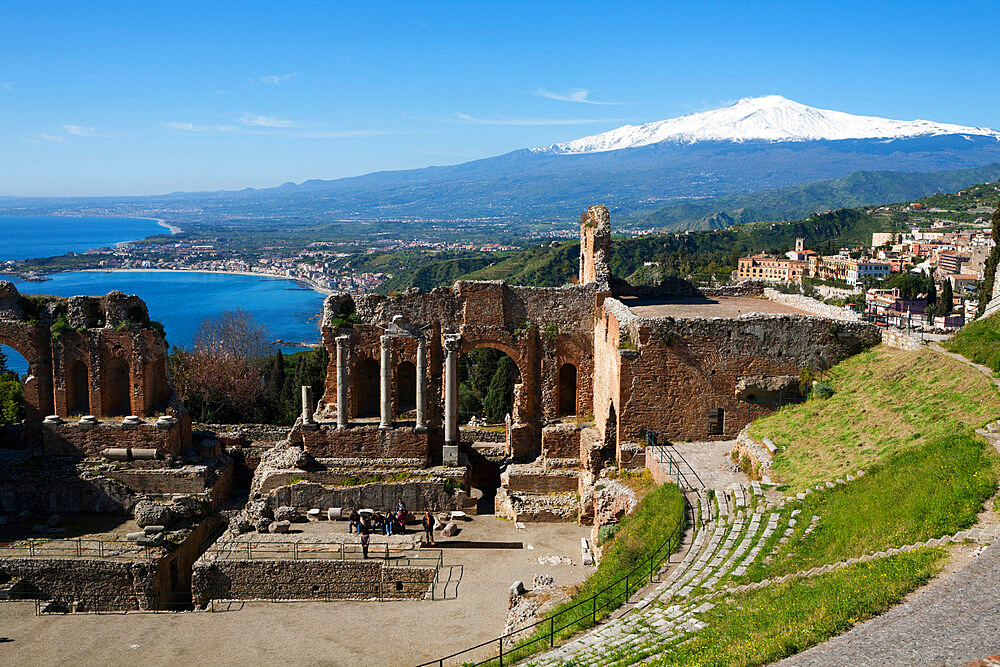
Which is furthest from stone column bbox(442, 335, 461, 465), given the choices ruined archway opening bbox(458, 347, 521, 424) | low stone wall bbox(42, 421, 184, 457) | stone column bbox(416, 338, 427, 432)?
ruined archway opening bbox(458, 347, 521, 424)

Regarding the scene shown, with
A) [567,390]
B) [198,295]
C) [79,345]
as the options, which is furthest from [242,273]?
[567,390]

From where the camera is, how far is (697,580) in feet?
42.9

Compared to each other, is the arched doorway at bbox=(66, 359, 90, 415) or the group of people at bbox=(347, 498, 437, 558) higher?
the arched doorway at bbox=(66, 359, 90, 415)

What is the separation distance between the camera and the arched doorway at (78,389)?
27.2 m

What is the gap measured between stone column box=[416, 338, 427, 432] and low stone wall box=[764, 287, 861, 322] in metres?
11.8

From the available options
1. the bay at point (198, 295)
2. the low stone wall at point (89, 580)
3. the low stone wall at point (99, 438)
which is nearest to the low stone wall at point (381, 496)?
the low stone wall at point (99, 438)

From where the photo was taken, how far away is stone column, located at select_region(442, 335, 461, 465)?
2500cm

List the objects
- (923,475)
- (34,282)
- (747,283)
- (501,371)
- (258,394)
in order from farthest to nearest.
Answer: (34,282)
(501,371)
(258,394)
(747,283)
(923,475)

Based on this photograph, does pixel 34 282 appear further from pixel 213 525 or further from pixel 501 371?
pixel 213 525

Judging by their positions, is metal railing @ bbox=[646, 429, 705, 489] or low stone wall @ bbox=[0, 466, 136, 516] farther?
low stone wall @ bbox=[0, 466, 136, 516]

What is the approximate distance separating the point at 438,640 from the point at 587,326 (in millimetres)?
12572

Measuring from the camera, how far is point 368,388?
2784 cm

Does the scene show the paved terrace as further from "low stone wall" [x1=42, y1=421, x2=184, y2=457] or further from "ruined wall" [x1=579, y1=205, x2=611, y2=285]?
"low stone wall" [x1=42, y1=421, x2=184, y2=457]

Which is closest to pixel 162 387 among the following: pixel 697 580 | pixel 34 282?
pixel 697 580
